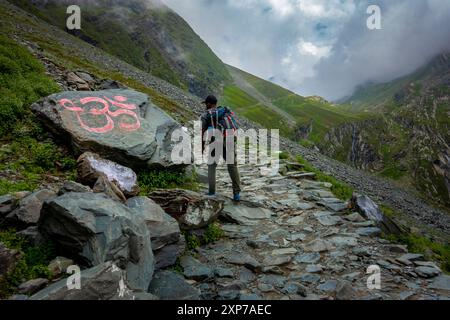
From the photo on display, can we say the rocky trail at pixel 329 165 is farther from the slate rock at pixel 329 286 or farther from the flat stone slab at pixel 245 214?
the slate rock at pixel 329 286

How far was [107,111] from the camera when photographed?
11.1 meters

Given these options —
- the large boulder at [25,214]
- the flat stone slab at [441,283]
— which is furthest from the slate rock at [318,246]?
the large boulder at [25,214]

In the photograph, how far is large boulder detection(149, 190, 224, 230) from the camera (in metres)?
7.94

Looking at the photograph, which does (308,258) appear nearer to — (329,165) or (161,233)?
(161,233)

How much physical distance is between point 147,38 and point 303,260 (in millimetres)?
162245

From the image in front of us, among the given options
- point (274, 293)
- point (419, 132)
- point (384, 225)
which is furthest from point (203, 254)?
point (419, 132)

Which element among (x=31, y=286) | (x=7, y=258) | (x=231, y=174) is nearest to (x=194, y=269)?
(x=31, y=286)

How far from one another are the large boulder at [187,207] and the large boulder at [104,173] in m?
0.70

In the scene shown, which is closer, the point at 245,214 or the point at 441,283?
the point at 441,283

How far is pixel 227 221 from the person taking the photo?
31.3ft

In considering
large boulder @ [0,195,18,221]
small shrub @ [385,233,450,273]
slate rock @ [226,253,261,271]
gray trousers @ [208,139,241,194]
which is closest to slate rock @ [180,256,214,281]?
slate rock @ [226,253,261,271]

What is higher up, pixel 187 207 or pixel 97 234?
pixel 97 234

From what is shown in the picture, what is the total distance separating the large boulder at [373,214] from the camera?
9.74 metres

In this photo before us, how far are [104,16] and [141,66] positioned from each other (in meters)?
46.6
